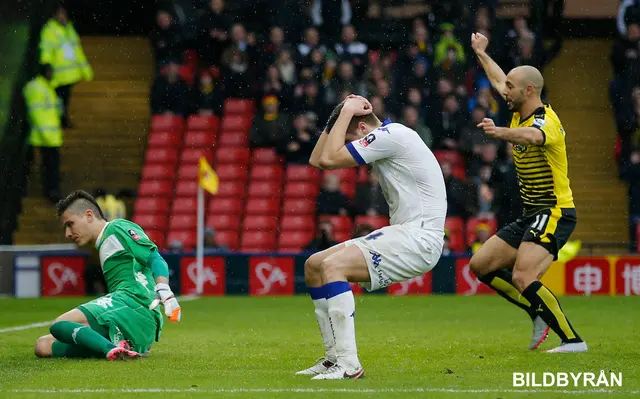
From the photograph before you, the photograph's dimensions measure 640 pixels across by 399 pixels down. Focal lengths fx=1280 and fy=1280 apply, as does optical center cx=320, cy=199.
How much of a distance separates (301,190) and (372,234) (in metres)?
13.9

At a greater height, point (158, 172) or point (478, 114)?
point (478, 114)

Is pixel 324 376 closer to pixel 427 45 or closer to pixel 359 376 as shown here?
pixel 359 376

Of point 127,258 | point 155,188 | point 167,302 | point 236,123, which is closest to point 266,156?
point 236,123

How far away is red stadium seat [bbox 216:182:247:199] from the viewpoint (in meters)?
22.8

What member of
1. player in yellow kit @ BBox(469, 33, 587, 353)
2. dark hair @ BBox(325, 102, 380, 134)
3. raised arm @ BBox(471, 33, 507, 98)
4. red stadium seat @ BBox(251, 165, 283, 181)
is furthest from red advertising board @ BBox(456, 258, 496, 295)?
dark hair @ BBox(325, 102, 380, 134)

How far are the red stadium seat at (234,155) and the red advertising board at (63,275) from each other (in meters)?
4.66

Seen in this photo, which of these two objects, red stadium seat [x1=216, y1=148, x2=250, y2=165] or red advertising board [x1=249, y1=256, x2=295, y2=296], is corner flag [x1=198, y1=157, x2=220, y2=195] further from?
red stadium seat [x1=216, y1=148, x2=250, y2=165]

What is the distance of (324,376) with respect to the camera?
8.29 m

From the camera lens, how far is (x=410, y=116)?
832 inches

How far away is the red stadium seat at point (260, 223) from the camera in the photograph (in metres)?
22.0

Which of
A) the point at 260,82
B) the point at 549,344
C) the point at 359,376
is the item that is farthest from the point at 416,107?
the point at 359,376

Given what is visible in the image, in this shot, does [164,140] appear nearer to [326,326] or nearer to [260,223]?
[260,223]

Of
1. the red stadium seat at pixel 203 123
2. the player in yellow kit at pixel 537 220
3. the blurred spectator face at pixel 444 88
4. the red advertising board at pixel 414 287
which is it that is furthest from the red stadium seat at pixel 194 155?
the player in yellow kit at pixel 537 220

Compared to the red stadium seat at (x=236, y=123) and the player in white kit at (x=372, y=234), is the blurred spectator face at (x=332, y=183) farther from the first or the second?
the player in white kit at (x=372, y=234)
